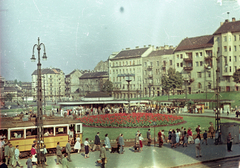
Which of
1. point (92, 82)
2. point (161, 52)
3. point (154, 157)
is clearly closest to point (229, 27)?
point (161, 52)

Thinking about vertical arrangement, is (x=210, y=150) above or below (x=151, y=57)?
below

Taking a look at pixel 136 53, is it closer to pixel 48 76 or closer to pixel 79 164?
pixel 48 76

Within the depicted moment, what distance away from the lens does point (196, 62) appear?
55.5 m

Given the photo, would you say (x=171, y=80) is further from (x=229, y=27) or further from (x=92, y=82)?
(x=92, y=82)

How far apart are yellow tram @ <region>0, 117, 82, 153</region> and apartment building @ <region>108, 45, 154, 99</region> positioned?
120 feet

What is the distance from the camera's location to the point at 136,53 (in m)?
66.9

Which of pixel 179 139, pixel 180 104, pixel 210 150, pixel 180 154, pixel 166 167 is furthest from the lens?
pixel 180 104

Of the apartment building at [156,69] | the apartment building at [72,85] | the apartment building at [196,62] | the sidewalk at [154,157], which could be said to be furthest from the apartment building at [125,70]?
the sidewalk at [154,157]

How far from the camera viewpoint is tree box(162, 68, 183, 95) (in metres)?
56.3

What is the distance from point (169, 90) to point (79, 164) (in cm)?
4424

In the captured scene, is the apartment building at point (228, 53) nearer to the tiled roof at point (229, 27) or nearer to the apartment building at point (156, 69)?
the tiled roof at point (229, 27)

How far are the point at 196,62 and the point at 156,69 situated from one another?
9535mm

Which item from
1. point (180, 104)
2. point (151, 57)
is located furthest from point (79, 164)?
point (151, 57)

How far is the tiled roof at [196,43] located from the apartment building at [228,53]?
5.20m
